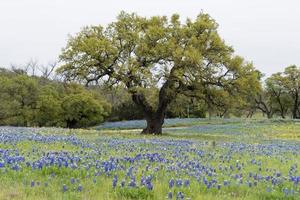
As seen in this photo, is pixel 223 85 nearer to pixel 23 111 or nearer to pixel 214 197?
pixel 214 197

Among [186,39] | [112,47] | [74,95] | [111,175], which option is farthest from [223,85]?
[74,95]

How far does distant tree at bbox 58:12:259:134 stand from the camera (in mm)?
27344

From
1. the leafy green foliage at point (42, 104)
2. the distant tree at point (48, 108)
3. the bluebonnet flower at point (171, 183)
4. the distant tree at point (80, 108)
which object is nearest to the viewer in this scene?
the bluebonnet flower at point (171, 183)

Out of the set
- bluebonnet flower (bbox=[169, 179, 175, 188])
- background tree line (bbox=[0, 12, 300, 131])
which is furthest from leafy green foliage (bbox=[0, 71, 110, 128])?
bluebonnet flower (bbox=[169, 179, 175, 188])

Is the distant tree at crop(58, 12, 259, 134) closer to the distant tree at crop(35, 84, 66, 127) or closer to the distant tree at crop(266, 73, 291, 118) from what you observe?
the distant tree at crop(35, 84, 66, 127)

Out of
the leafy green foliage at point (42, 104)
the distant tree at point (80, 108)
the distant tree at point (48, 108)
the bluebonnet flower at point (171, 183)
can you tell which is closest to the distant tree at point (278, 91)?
the distant tree at point (80, 108)

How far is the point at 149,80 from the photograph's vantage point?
2697cm

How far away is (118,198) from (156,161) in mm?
3239

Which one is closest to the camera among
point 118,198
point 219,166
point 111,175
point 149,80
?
point 118,198

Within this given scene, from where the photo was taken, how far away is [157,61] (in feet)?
92.6

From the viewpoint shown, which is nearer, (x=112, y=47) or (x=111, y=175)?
(x=111, y=175)

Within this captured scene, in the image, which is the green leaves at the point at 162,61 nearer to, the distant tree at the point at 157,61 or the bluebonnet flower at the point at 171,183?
the distant tree at the point at 157,61

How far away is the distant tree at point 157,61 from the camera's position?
2734 cm

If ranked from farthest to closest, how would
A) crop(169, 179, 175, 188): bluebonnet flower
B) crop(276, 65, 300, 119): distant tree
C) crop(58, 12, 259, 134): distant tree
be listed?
1. crop(276, 65, 300, 119): distant tree
2. crop(58, 12, 259, 134): distant tree
3. crop(169, 179, 175, 188): bluebonnet flower
